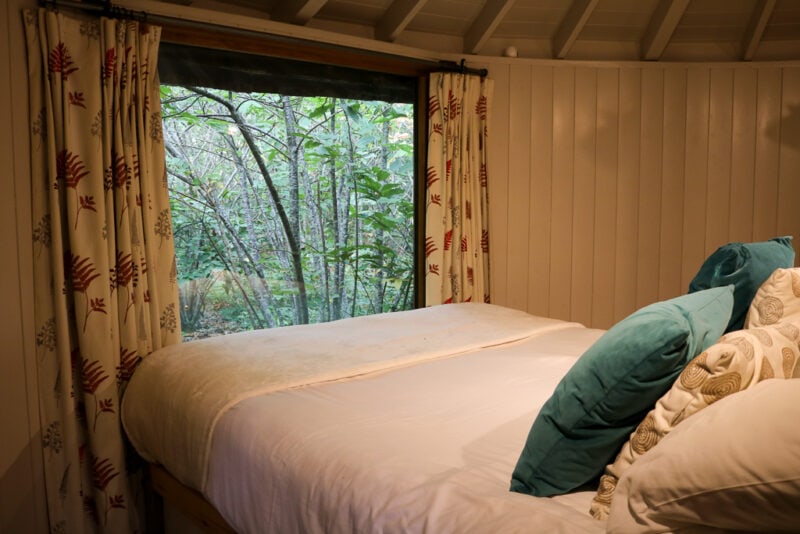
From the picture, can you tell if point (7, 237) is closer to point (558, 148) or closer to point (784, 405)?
point (784, 405)

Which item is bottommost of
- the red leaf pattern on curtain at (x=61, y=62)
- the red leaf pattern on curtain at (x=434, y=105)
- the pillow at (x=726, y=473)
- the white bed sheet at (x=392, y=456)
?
the white bed sheet at (x=392, y=456)

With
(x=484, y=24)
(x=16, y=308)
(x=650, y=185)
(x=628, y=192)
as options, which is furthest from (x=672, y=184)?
(x=16, y=308)

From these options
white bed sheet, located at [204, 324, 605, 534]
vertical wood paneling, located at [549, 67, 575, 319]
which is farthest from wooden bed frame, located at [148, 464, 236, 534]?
vertical wood paneling, located at [549, 67, 575, 319]

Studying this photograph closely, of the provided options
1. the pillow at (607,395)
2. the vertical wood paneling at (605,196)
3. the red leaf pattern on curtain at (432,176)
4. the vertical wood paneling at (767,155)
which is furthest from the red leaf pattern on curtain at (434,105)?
the pillow at (607,395)

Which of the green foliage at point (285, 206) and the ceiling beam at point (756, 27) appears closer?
the green foliage at point (285, 206)

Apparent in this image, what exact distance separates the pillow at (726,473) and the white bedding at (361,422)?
0.61ft

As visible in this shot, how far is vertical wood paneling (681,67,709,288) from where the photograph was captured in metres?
4.18

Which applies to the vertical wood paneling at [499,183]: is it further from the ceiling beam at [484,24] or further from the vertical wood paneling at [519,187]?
the ceiling beam at [484,24]

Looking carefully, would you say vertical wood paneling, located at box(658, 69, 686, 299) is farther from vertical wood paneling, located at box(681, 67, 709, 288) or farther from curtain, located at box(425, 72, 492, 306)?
curtain, located at box(425, 72, 492, 306)

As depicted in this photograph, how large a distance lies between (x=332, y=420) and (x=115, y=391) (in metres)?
1.21

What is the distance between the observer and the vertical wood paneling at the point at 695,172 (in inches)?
164

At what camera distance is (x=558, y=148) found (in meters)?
4.22

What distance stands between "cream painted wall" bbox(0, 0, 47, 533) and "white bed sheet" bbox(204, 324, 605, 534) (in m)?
0.98

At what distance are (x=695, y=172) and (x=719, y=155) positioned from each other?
17 cm
